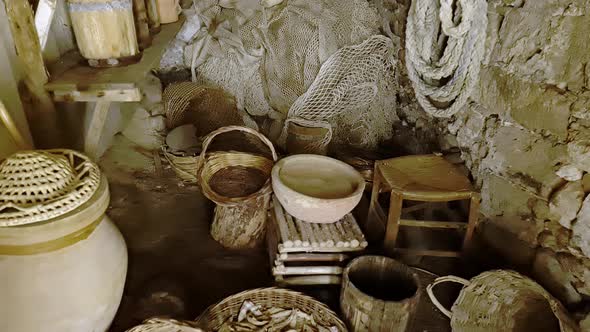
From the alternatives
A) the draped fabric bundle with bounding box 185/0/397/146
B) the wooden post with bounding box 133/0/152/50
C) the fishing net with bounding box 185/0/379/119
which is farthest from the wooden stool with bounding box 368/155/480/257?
the wooden post with bounding box 133/0/152/50

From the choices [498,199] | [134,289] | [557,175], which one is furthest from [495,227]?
[134,289]

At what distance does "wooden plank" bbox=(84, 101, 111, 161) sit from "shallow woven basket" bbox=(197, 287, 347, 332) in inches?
45.4

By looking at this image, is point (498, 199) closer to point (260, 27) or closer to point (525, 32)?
point (525, 32)

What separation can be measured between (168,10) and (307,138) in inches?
59.0

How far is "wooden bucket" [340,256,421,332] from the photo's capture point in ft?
6.16

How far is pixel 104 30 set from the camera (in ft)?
7.03

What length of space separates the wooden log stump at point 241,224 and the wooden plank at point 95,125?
785 mm

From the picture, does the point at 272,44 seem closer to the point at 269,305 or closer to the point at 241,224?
the point at 241,224

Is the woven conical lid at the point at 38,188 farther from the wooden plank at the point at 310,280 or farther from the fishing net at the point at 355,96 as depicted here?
the fishing net at the point at 355,96

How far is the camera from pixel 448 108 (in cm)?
257

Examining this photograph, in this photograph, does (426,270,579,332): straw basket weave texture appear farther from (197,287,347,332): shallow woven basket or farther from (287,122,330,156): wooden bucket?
(287,122,330,156): wooden bucket

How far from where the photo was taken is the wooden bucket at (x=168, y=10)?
10.8 feet

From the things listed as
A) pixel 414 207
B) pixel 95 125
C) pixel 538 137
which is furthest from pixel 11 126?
pixel 538 137

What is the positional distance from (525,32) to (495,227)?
105 centimetres
